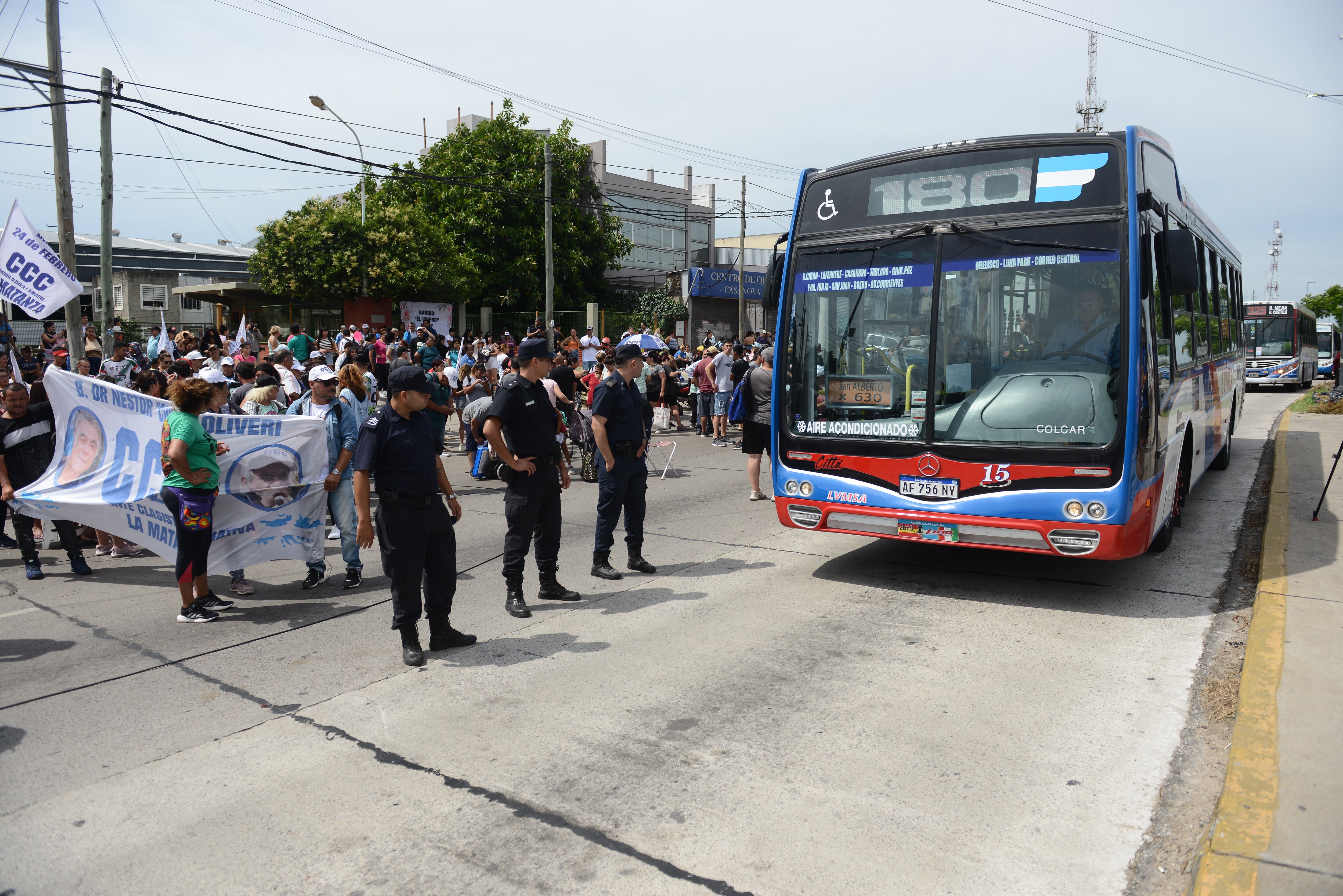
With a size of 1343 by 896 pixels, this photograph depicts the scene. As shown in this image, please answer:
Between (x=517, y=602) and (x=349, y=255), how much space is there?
25518 millimetres

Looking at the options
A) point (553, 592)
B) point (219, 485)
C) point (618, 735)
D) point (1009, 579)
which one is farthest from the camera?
point (1009, 579)

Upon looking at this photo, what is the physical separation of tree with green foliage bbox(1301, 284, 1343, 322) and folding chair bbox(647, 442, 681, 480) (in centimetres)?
6741

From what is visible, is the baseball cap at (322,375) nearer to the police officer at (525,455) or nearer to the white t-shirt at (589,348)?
the police officer at (525,455)

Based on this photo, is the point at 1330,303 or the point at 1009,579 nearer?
the point at 1009,579

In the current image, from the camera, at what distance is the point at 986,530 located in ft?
20.2

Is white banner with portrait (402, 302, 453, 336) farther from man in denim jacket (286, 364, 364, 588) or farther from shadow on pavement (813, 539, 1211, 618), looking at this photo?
shadow on pavement (813, 539, 1211, 618)

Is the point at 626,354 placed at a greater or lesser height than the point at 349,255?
lesser

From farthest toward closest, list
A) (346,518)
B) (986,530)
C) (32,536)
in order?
(32,536) → (346,518) → (986,530)

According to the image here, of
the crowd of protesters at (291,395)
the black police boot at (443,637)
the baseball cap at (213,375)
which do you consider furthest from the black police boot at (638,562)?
the baseball cap at (213,375)

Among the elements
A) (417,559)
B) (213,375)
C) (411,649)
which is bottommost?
(411,649)

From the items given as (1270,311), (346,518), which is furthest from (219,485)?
(1270,311)

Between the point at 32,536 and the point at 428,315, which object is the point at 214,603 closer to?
the point at 32,536

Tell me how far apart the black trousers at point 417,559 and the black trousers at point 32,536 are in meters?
3.92

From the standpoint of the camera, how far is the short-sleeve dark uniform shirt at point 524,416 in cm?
616
